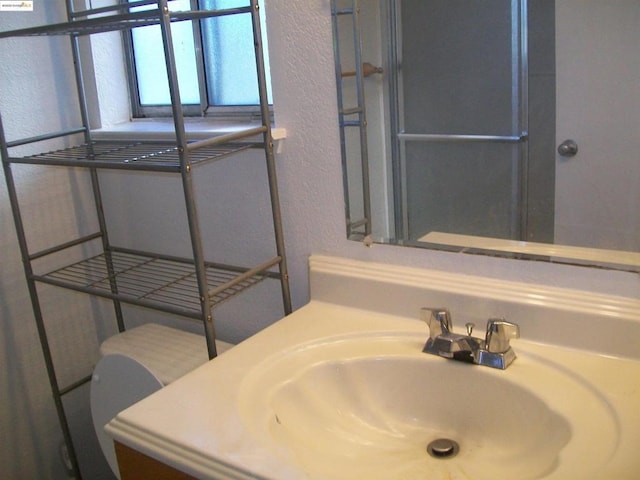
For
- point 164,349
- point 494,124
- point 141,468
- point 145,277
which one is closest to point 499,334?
point 494,124

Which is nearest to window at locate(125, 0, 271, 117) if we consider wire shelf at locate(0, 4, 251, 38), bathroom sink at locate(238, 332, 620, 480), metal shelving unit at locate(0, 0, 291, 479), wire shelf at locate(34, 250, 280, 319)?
metal shelving unit at locate(0, 0, 291, 479)

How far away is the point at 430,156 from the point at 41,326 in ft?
3.54

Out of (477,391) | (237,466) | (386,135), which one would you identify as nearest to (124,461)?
(237,466)

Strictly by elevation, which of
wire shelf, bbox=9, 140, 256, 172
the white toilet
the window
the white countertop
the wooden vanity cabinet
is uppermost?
the window

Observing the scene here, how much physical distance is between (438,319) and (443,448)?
213 millimetres

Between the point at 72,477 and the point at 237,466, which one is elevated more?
the point at 237,466

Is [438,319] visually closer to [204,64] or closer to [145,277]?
[145,277]

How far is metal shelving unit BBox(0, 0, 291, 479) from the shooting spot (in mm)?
1203

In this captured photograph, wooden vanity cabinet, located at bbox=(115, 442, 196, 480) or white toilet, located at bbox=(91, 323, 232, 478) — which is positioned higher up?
wooden vanity cabinet, located at bbox=(115, 442, 196, 480)

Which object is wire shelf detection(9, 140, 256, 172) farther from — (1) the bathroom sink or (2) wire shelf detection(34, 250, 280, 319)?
(1) the bathroom sink

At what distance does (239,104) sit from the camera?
66.9 inches

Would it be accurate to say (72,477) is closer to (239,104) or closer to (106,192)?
(106,192)

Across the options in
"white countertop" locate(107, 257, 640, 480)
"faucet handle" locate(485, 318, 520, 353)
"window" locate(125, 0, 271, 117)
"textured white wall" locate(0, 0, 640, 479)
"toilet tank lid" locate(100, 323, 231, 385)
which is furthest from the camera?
"window" locate(125, 0, 271, 117)

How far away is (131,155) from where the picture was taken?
58.3 inches
